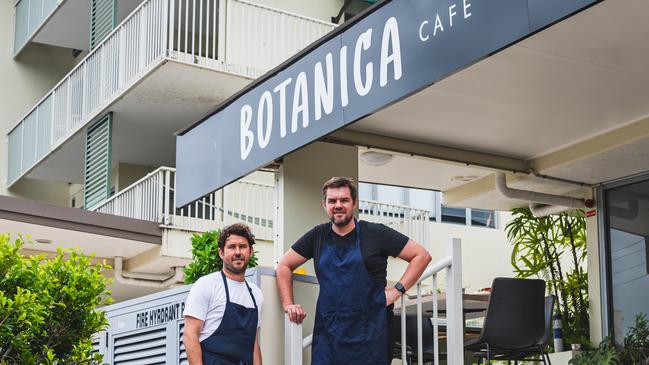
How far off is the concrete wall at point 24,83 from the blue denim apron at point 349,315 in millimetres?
15924

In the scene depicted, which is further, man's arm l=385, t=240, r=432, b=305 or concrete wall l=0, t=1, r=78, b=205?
concrete wall l=0, t=1, r=78, b=205

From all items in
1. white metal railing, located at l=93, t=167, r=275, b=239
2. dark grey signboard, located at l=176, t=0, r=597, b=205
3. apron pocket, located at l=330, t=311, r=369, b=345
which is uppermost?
white metal railing, located at l=93, t=167, r=275, b=239

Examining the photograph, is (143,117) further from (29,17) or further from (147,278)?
(29,17)

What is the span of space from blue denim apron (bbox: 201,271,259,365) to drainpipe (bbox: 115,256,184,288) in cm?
1000

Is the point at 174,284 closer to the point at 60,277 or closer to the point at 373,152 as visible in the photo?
the point at 373,152

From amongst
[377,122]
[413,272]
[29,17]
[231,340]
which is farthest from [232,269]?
[29,17]

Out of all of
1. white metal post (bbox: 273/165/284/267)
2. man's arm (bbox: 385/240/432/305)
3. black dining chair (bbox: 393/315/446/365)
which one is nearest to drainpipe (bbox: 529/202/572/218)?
black dining chair (bbox: 393/315/446/365)

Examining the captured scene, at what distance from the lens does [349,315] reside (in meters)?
5.49

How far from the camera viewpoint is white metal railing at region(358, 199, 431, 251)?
17641 mm

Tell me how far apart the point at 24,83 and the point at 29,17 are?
4.33 feet

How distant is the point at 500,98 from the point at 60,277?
10.5 feet

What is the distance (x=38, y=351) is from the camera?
18.8 feet

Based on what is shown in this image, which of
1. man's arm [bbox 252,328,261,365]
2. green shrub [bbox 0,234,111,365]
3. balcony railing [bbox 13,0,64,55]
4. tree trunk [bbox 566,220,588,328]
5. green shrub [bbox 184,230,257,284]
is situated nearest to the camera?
green shrub [bbox 0,234,111,365]

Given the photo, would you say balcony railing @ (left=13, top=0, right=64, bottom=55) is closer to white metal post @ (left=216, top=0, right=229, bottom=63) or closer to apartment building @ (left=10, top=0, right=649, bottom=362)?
apartment building @ (left=10, top=0, right=649, bottom=362)
